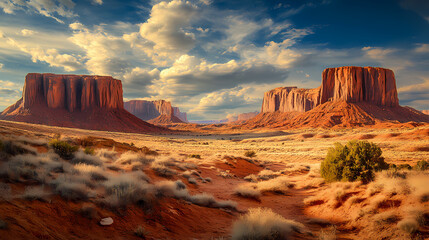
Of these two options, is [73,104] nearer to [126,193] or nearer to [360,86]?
[126,193]

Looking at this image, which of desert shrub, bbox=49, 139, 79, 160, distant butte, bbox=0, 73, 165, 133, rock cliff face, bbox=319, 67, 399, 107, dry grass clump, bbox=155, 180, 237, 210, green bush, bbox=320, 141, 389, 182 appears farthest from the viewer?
rock cliff face, bbox=319, 67, 399, 107

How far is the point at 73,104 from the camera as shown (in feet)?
308

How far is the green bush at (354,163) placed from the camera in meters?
10.3

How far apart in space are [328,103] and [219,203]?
11629cm

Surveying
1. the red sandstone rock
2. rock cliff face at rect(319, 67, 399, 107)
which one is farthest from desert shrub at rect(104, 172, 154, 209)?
the red sandstone rock

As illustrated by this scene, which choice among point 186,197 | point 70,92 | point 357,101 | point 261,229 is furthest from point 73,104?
point 357,101

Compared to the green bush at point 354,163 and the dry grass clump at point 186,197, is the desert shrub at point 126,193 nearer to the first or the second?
the dry grass clump at point 186,197

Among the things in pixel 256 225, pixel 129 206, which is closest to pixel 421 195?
pixel 256 225

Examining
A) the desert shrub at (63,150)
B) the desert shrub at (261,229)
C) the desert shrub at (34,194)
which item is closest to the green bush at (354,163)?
the desert shrub at (261,229)

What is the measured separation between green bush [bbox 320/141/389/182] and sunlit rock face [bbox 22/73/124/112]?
10744 centimetres

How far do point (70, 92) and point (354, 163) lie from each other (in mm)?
114347

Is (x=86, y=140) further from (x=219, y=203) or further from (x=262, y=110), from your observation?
(x=262, y=110)

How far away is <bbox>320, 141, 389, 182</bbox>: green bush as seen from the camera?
1032 centimetres

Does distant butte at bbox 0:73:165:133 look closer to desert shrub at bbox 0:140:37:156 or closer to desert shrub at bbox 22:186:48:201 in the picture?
desert shrub at bbox 0:140:37:156
